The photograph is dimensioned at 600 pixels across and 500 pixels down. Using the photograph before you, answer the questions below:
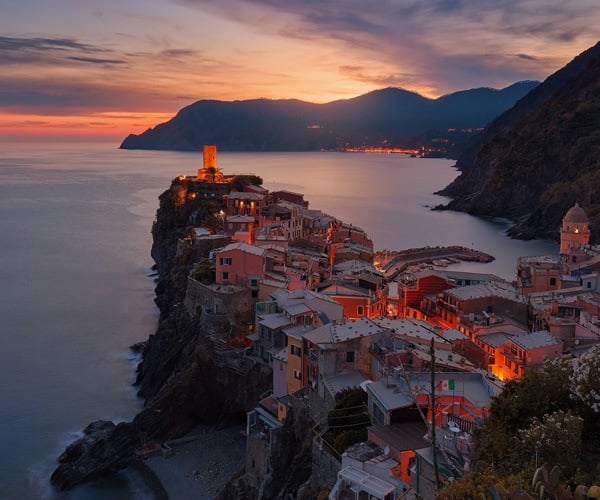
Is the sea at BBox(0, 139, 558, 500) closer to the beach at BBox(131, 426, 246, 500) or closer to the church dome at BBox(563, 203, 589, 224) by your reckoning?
the beach at BBox(131, 426, 246, 500)

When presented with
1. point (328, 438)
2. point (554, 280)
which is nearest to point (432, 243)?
point (554, 280)

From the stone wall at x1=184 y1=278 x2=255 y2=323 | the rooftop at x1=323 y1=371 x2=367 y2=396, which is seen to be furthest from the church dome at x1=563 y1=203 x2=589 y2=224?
the rooftop at x1=323 y1=371 x2=367 y2=396

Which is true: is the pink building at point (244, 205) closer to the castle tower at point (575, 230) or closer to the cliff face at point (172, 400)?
the cliff face at point (172, 400)

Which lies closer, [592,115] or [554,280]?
[554,280]

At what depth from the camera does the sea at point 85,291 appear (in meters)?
19.1

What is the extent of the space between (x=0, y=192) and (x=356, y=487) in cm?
9567

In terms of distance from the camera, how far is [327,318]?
16266 millimetres

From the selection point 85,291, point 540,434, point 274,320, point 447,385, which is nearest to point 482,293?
point 274,320

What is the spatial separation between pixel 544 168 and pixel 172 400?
5634 cm

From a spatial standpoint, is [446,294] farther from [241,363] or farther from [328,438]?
[328,438]

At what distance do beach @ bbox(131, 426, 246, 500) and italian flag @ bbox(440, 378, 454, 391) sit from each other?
22.5 ft

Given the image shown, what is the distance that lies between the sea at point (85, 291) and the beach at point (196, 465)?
49 centimetres

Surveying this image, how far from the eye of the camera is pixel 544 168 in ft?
216

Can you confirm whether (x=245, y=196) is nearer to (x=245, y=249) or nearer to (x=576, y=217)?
(x=245, y=249)
